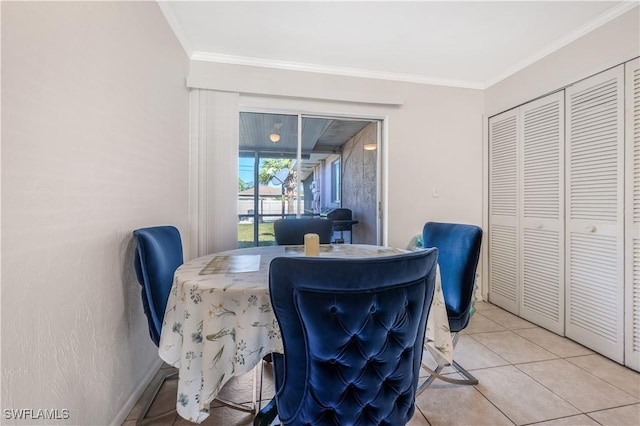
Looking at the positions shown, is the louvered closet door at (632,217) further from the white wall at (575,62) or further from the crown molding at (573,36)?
the crown molding at (573,36)

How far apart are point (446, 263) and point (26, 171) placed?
6.43 feet

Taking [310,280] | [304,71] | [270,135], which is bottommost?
[310,280]

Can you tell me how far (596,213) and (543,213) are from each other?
42 centimetres

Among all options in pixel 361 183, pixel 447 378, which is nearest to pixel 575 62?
pixel 361 183

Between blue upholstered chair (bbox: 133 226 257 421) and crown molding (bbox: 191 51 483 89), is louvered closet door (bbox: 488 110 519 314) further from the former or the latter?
blue upholstered chair (bbox: 133 226 257 421)

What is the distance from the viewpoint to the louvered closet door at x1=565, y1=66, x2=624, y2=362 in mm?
1923

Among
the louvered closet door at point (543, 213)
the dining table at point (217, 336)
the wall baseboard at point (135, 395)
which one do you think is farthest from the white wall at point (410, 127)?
the dining table at point (217, 336)

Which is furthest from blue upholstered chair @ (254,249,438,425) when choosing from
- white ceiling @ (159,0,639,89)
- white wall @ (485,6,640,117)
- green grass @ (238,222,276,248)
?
white wall @ (485,6,640,117)

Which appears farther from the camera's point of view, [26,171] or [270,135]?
[270,135]

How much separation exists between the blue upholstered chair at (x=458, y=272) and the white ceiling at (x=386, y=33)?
5.28 ft

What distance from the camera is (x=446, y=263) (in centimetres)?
168

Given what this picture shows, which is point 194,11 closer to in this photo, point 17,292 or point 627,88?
point 17,292

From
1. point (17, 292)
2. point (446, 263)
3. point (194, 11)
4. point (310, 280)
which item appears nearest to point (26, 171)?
point (17, 292)

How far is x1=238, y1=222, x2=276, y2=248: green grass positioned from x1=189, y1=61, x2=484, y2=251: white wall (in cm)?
42
